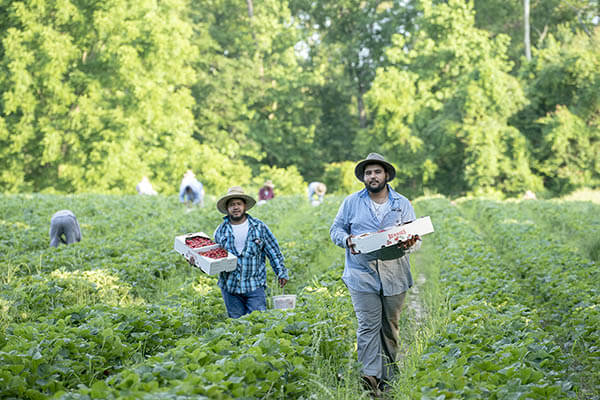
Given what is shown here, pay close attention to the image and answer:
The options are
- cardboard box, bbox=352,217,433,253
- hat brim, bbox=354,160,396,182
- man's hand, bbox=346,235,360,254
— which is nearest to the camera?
cardboard box, bbox=352,217,433,253

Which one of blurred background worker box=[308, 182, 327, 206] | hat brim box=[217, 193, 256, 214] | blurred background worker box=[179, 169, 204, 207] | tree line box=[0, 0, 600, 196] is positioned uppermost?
tree line box=[0, 0, 600, 196]

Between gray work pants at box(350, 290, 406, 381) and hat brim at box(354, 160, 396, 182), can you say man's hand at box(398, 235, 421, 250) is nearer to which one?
gray work pants at box(350, 290, 406, 381)

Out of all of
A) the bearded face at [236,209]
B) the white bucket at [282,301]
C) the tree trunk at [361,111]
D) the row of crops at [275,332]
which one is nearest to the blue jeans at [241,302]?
the row of crops at [275,332]

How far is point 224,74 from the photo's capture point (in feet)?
145

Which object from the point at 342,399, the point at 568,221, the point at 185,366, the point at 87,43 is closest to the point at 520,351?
the point at 342,399

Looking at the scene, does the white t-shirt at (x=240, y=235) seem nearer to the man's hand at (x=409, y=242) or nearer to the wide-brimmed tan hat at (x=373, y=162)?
the wide-brimmed tan hat at (x=373, y=162)

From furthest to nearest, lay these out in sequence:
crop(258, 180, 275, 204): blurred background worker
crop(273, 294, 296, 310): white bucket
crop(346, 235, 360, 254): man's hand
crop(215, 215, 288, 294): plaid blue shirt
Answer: crop(258, 180, 275, 204): blurred background worker
crop(273, 294, 296, 310): white bucket
crop(215, 215, 288, 294): plaid blue shirt
crop(346, 235, 360, 254): man's hand

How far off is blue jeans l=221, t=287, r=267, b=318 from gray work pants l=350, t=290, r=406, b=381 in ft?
4.16

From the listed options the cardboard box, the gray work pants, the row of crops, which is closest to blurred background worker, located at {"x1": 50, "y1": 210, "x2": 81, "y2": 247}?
the row of crops

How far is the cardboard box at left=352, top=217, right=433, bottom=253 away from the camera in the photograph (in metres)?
4.78

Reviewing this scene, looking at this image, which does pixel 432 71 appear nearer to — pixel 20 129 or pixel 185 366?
pixel 20 129

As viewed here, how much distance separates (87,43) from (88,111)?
519 cm

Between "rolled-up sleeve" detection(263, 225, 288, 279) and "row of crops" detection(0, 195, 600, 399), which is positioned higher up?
"rolled-up sleeve" detection(263, 225, 288, 279)

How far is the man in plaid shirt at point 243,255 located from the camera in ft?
19.4
